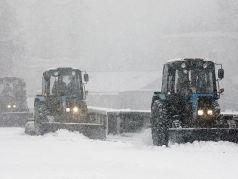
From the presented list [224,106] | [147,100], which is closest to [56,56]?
[147,100]

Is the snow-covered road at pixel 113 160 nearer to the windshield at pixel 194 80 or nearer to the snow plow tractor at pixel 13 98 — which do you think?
the windshield at pixel 194 80

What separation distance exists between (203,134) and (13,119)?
1636cm

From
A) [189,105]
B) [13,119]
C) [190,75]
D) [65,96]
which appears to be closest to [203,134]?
[189,105]

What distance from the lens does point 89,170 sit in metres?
12.2

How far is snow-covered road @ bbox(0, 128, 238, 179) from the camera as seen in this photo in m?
11.6

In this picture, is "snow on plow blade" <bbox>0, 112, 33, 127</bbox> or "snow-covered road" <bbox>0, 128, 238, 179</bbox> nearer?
"snow-covered road" <bbox>0, 128, 238, 179</bbox>

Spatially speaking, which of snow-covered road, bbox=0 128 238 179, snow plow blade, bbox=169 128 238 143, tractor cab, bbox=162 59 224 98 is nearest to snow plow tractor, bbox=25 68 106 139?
snow-covered road, bbox=0 128 238 179

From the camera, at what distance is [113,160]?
560 inches

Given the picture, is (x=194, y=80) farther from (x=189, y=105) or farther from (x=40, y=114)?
(x=40, y=114)

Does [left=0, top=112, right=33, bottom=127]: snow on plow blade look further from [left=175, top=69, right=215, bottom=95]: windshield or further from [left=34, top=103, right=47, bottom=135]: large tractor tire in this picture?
[left=175, top=69, right=215, bottom=95]: windshield

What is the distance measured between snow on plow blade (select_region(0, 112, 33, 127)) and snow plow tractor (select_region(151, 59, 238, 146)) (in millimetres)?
14094

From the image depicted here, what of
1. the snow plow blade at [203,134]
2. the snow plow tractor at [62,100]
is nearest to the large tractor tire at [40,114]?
the snow plow tractor at [62,100]

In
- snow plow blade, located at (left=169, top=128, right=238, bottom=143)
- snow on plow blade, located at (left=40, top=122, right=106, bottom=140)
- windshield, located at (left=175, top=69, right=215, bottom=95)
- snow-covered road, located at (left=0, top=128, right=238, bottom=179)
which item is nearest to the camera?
snow-covered road, located at (left=0, top=128, right=238, bottom=179)

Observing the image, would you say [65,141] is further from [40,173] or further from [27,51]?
[27,51]
